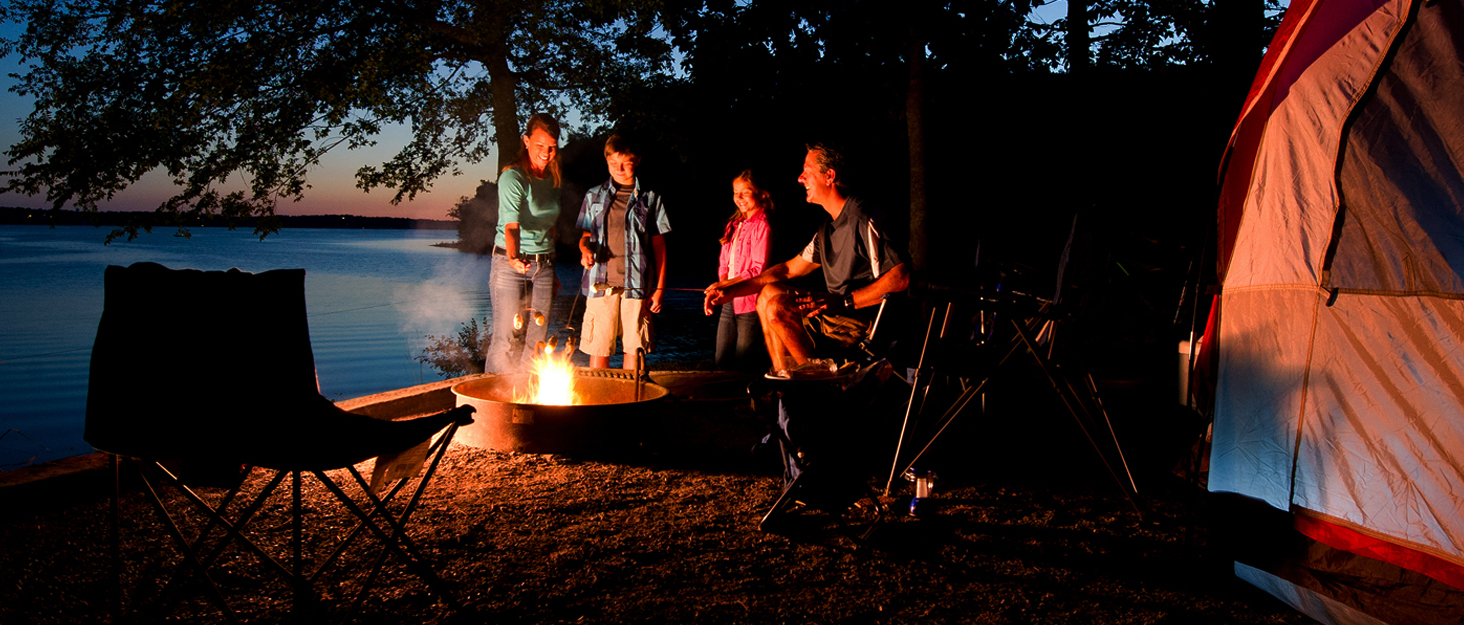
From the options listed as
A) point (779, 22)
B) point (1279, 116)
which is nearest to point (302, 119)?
point (779, 22)

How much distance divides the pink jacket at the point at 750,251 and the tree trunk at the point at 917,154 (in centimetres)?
389

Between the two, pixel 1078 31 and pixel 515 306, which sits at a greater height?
pixel 1078 31

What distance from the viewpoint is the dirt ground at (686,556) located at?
2.37m

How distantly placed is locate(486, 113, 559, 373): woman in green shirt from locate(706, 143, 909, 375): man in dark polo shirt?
1.24m

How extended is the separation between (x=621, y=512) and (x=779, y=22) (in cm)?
924

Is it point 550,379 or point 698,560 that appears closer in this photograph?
point 698,560

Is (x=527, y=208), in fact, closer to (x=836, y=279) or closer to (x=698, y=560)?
(x=836, y=279)

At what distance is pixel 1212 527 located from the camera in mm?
2830

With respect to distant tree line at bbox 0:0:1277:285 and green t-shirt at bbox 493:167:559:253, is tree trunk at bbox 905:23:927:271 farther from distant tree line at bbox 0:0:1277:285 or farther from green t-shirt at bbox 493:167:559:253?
green t-shirt at bbox 493:167:559:253

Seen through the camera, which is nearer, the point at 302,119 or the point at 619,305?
the point at 619,305

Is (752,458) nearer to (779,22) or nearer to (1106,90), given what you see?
(779,22)

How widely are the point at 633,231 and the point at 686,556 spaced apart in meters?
2.69

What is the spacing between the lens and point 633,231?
507cm

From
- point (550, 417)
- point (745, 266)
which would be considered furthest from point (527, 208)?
point (550, 417)
